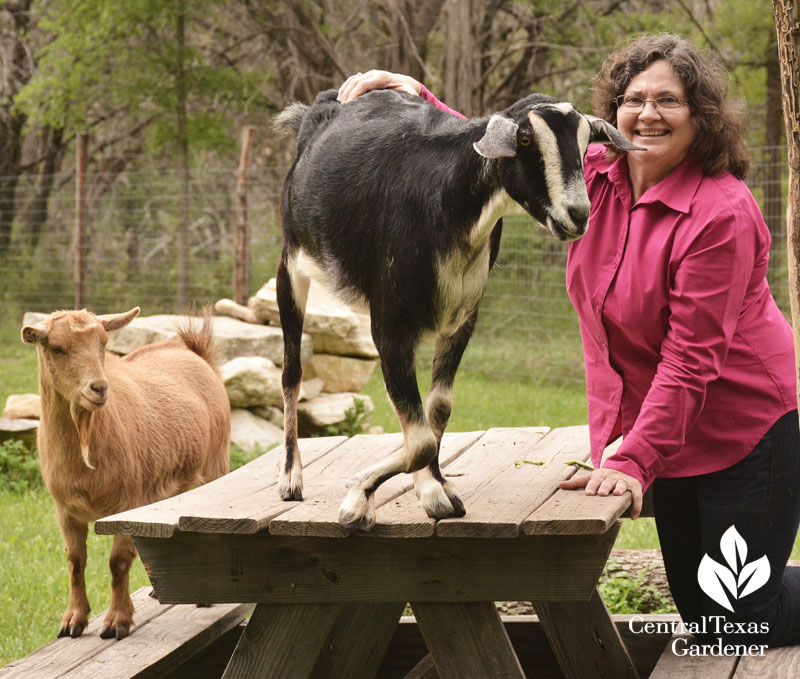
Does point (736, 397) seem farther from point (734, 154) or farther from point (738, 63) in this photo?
point (738, 63)

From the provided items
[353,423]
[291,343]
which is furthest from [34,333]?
[353,423]

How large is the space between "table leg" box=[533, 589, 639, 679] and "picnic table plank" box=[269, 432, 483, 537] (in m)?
0.67

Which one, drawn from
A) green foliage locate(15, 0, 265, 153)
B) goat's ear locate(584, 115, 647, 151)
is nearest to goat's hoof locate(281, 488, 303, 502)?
goat's ear locate(584, 115, 647, 151)

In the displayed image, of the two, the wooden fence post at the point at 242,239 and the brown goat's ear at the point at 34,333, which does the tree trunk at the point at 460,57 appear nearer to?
the wooden fence post at the point at 242,239

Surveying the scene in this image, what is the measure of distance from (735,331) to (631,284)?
36 cm

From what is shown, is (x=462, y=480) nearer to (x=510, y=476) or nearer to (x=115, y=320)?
(x=510, y=476)

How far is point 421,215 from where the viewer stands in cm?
270

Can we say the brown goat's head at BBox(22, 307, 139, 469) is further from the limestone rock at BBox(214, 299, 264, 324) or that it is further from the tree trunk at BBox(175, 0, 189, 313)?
the tree trunk at BBox(175, 0, 189, 313)

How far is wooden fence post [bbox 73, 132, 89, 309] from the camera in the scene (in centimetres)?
1216

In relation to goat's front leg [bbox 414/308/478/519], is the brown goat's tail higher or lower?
lower

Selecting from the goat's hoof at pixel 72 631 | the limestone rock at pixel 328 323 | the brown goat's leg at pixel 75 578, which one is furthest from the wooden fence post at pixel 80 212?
the goat's hoof at pixel 72 631

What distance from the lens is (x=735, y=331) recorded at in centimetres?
319

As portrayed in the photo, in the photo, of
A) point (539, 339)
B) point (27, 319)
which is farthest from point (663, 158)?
point (539, 339)

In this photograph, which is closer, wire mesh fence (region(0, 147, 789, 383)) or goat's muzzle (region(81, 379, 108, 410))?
goat's muzzle (region(81, 379, 108, 410))
